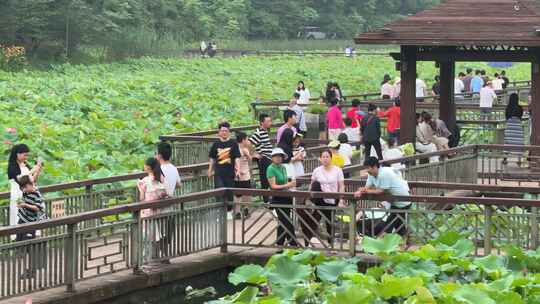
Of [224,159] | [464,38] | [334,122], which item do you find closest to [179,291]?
[224,159]

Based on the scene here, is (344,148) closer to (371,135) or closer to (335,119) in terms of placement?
(371,135)

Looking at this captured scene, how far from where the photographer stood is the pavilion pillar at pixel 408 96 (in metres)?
23.8

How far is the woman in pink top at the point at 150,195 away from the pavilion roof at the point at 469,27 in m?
8.69

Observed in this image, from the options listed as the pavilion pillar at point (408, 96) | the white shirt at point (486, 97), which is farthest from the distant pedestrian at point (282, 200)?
the white shirt at point (486, 97)

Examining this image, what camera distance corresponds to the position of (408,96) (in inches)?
944

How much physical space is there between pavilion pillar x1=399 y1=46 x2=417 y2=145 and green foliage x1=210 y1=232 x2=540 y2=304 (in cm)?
1033

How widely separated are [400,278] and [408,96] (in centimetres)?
1300

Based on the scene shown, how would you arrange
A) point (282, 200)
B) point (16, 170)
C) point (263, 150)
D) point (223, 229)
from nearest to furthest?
point (16, 170) → point (223, 229) → point (282, 200) → point (263, 150)

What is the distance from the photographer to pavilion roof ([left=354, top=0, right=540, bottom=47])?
2259cm

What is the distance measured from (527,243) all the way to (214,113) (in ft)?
67.6

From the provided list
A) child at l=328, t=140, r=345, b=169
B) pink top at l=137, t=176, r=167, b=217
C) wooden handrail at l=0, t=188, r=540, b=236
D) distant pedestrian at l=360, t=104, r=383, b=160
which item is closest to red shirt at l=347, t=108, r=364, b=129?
distant pedestrian at l=360, t=104, r=383, b=160

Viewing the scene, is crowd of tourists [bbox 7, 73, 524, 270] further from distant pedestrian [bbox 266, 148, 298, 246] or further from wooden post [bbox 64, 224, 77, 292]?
wooden post [bbox 64, 224, 77, 292]

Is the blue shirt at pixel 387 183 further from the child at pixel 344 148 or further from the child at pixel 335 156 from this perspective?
the child at pixel 344 148

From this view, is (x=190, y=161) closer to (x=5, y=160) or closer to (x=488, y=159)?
(x=5, y=160)
